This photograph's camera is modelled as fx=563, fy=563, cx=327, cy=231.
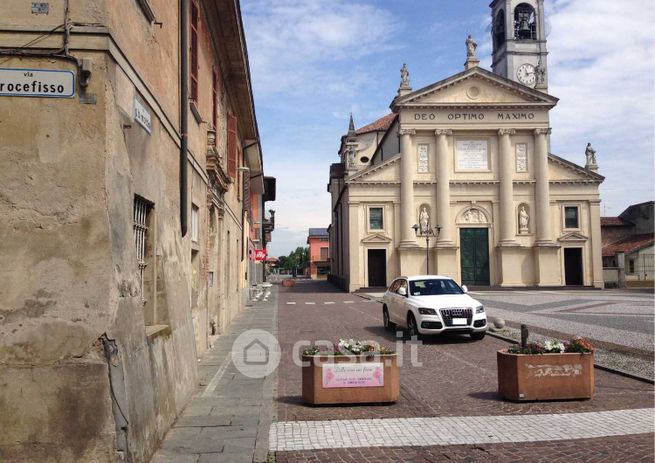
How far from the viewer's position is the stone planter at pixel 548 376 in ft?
24.2

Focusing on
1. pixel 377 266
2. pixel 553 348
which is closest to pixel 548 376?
pixel 553 348

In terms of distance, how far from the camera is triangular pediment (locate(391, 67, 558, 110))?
42.4m

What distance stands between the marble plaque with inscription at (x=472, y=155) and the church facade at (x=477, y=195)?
8 centimetres

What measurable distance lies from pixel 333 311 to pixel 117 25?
1998 centimetres

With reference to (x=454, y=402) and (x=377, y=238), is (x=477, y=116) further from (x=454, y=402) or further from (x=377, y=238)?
(x=454, y=402)

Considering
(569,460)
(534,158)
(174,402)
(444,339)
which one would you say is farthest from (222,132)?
(534,158)

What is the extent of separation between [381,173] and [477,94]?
372 inches

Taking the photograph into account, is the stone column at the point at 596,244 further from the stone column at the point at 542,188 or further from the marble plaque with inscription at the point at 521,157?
the marble plaque with inscription at the point at 521,157

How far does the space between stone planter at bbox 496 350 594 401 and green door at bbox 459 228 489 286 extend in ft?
118

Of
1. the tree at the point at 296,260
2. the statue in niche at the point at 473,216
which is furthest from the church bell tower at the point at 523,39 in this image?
the tree at the point at 296,260

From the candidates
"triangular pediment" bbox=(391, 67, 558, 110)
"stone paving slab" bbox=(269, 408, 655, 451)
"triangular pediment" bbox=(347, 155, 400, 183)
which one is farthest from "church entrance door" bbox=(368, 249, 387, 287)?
"stone paving slab" bbox=(269, 408, 655, 451)

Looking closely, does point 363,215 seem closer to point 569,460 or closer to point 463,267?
point 463,267

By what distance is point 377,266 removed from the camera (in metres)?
42.9

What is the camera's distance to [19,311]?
4516 millimetres
